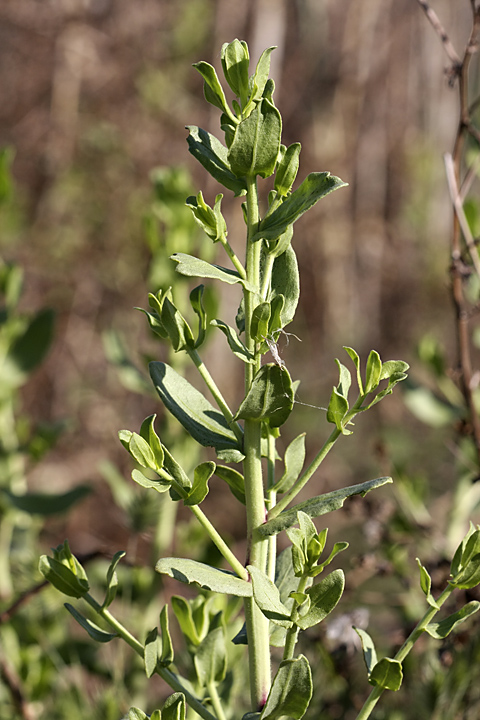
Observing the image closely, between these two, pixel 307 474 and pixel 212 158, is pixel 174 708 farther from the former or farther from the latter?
pixel 212 158

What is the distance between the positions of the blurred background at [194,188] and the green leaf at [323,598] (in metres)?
1.87

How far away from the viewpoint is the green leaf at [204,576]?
45cm

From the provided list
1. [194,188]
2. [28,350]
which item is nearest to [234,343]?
[28,350]

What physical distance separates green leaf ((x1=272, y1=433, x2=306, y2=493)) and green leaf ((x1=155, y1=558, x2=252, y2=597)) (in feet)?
0.27

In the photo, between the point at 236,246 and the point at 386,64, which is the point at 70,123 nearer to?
the point at 236,246

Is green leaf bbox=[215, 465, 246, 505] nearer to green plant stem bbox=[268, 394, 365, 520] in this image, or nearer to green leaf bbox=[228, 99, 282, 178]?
green plant stem bbox=[268, 394, 365, 520]

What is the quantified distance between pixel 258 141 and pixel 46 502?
73cm

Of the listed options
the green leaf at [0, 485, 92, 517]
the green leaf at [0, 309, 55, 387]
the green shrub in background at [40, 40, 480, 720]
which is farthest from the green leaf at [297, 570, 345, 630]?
the green leaf at [0, 309, 55, 387]

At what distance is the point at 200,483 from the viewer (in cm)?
47

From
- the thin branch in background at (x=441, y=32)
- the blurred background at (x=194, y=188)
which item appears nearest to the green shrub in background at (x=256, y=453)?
the thin branch in background at (x=441, y=32)

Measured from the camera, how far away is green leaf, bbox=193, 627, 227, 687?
1.79 feet

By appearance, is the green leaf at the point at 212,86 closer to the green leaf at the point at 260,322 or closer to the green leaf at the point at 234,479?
the green leaf at the point at 260,322

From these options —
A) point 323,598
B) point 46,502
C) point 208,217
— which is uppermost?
point 208,217

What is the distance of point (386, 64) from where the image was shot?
3.49 m
